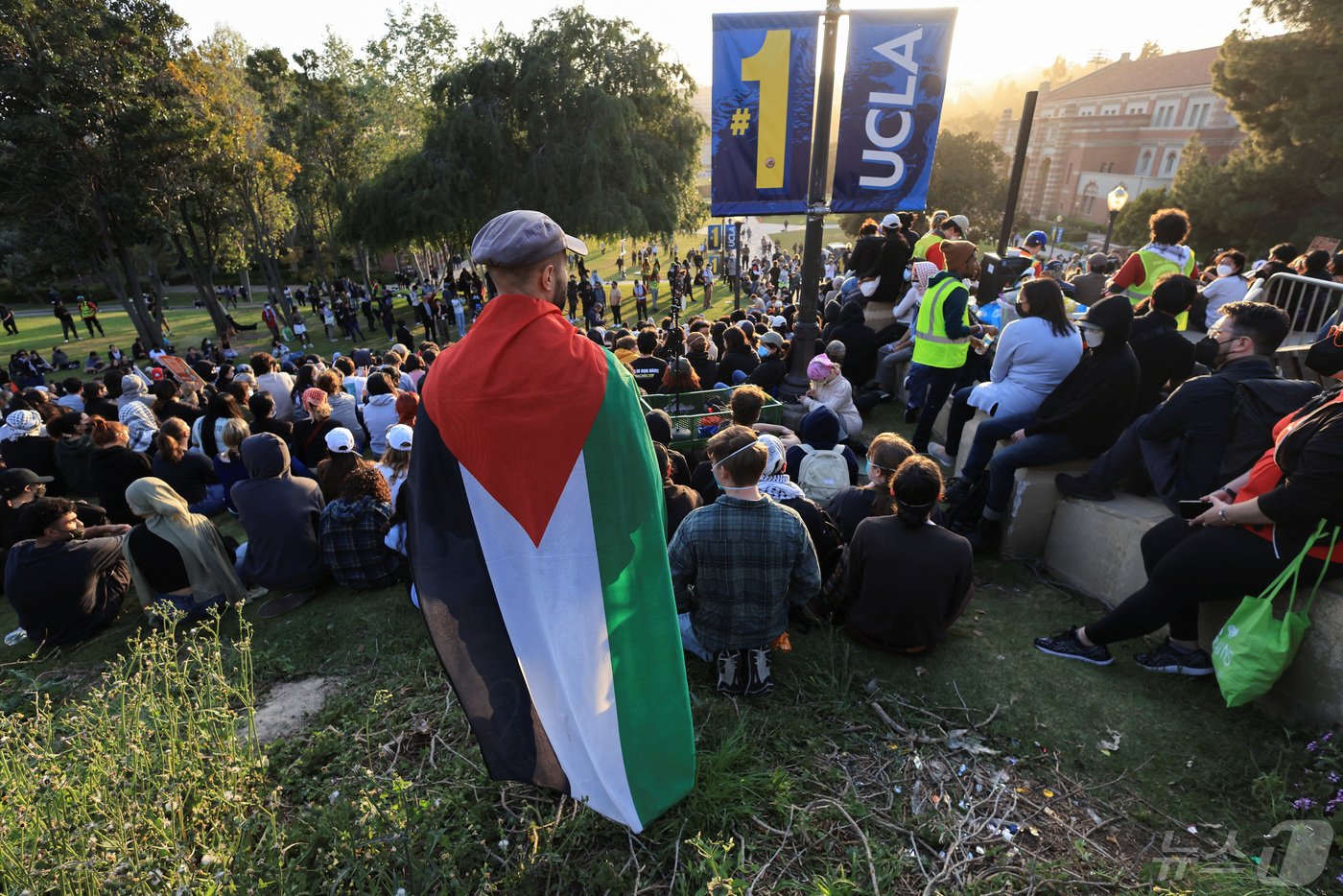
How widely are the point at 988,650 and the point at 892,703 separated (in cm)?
76

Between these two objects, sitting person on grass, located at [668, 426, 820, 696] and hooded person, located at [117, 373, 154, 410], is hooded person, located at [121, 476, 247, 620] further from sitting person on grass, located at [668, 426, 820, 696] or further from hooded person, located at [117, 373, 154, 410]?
hooded person, located at [117, 373, 154, 410]

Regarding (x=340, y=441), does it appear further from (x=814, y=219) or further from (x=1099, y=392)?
(x=1099, y=392)

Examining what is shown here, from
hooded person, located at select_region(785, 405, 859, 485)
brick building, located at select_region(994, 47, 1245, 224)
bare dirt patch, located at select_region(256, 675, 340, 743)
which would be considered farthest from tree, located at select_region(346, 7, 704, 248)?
brick building, located at select_region(994, 47, 1245, 224)

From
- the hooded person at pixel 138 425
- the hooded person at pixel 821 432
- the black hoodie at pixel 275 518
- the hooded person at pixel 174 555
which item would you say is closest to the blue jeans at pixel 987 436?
the hooded person at pixel 821 432

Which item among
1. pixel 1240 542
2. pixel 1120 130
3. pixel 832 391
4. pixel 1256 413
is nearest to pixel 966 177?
pixel 1120 130

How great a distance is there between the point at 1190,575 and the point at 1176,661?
58 centimetres

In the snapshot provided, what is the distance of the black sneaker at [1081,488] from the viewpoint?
4.44 meters

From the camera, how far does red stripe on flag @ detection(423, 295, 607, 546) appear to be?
2.24 m

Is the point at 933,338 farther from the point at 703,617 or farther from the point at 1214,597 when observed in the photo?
the point at 703,617

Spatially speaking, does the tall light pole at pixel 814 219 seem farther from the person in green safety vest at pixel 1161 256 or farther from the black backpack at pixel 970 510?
the person in green safety vest at pixel 1161 256

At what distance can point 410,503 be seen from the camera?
2514mm

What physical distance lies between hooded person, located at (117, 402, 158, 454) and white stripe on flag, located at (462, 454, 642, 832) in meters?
7.50

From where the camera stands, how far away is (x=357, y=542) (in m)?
5.02

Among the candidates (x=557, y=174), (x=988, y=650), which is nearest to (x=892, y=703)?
(x=988, y=650)
